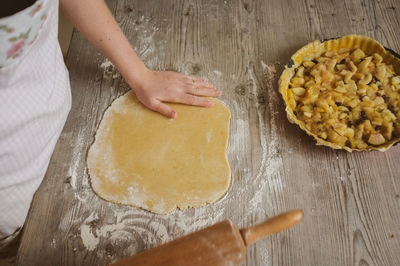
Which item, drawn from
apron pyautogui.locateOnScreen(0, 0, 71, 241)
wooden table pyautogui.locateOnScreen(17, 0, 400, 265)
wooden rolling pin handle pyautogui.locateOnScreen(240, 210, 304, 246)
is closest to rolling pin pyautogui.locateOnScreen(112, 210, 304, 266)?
wooden rolling pin handle pyautogui.locateOnScreen(240, 210, 304, 246)

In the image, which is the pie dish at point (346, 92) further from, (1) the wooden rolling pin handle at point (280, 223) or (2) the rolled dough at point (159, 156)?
(1) the wooden rolling pin handle at point (280, 223)

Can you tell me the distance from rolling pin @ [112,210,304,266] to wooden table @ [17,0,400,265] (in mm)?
302

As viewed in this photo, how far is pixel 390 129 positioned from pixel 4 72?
1.01 meters

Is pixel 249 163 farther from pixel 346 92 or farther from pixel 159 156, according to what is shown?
pixel 346 92

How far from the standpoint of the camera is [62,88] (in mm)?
1034

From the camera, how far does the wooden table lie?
919 mm

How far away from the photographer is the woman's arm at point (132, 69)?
1.04 meters

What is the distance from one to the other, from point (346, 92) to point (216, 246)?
71 cm

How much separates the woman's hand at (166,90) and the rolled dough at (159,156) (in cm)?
3

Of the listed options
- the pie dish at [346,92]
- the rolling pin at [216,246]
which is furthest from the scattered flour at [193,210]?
the rolling pin at [216,246]

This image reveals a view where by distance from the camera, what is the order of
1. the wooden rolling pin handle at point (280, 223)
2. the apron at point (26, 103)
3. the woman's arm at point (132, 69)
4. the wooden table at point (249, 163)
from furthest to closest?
the woman's arm at point (132, 69) < the wooden table at point (249, 163) < the apron at point (26, 103) < the wooden rolling pin handle at point (280, 223)

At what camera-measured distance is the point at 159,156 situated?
105cm

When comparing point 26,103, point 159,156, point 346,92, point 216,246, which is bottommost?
point 346,92

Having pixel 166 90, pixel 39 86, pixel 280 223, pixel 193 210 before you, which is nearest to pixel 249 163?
pixel 193 210
